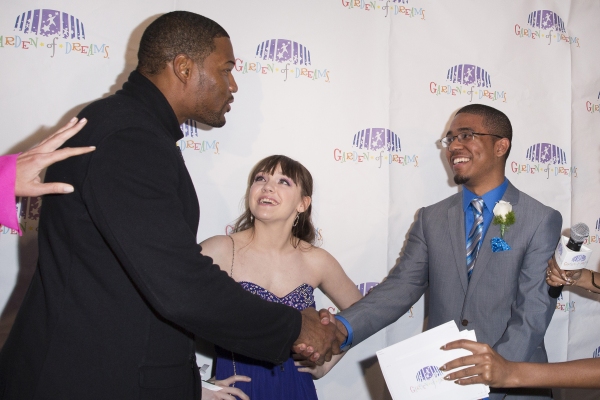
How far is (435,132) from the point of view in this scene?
353 cm

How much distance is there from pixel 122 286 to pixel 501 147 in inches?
91.4

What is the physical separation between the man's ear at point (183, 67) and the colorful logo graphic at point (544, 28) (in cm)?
274

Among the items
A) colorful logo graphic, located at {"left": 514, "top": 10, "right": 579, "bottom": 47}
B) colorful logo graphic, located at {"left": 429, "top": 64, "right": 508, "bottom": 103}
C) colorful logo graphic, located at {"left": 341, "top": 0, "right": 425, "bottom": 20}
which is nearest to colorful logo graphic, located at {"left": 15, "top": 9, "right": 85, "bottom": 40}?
colorful logo graphic, located at {"left": 341, "top": 0, "right": 425, "bottom": 20}

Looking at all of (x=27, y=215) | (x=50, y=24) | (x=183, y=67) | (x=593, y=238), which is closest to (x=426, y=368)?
(x=183, y=67)

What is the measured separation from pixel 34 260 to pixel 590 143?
3.82m

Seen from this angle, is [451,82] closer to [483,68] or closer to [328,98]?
[483,68]

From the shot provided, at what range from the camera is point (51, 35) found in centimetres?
282

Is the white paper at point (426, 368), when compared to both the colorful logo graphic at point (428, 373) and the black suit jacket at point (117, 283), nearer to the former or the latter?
the colorful logo graphic at point (428, 373)

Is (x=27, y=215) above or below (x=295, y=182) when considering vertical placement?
below

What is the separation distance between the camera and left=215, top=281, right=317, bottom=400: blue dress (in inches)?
103

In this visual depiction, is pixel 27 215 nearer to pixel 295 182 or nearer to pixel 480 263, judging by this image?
pixel 295 182

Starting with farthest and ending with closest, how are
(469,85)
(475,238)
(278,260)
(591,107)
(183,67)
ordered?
1. (591,107)
2. (469,85)
3. (278,260)
4. (475,238)
5. (183,67)

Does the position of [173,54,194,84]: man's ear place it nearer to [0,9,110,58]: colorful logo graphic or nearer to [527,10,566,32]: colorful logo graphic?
[0,9,110,58]: colorful logo graphic

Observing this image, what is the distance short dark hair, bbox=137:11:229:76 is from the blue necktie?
166cm
